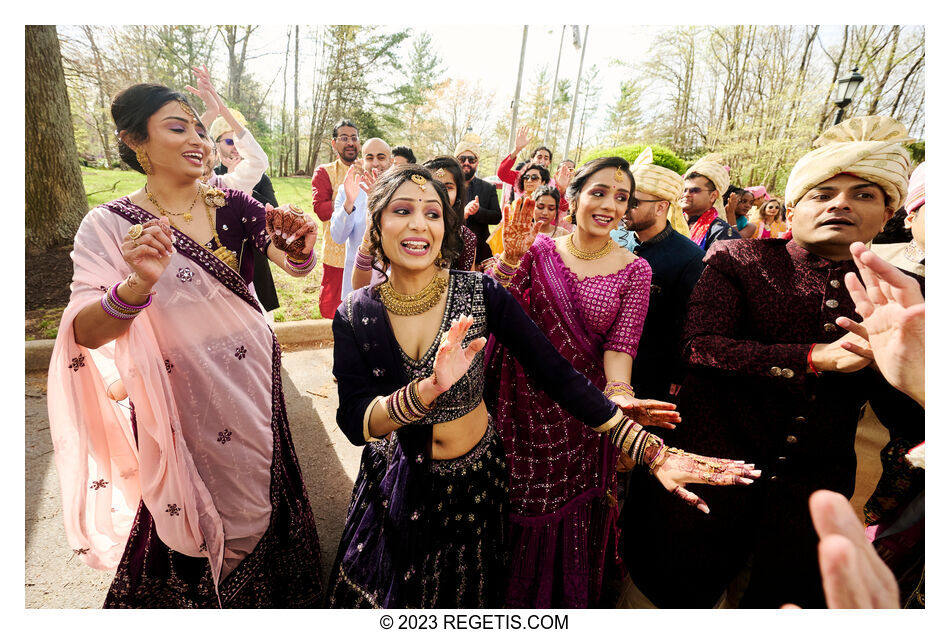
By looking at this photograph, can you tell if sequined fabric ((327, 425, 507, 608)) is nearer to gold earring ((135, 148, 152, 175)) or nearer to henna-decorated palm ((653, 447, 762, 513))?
henna-decorated palm ((653, 447, 762, 513))

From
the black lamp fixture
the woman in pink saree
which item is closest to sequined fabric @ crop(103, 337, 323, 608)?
the woman in pink saree

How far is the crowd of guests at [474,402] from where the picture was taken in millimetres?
1300

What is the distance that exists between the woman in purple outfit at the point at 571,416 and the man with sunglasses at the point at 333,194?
271 centimetres

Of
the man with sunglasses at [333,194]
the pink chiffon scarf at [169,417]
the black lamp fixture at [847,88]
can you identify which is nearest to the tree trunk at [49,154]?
the man with sunglasses at [333,194]

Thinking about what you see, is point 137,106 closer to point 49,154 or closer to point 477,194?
point 477,194

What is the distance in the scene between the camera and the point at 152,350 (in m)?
1.49

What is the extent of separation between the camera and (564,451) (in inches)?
71.6

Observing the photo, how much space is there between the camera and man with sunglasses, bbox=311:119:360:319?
3.92 metres

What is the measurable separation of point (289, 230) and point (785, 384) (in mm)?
1798

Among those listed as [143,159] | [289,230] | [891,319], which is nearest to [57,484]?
[143,159]

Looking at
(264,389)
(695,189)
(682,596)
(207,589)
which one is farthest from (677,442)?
(695,189)

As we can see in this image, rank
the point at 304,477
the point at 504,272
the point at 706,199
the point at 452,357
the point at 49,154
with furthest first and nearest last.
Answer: the point at 49,154
the point at 706,199
the point at 304,477
the point at 504,272
the point at 452,357

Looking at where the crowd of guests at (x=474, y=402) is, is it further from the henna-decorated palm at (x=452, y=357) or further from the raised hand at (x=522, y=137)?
the raised hand at (x=522, y=137)

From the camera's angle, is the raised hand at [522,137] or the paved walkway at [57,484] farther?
the raised hand at [522,137]
